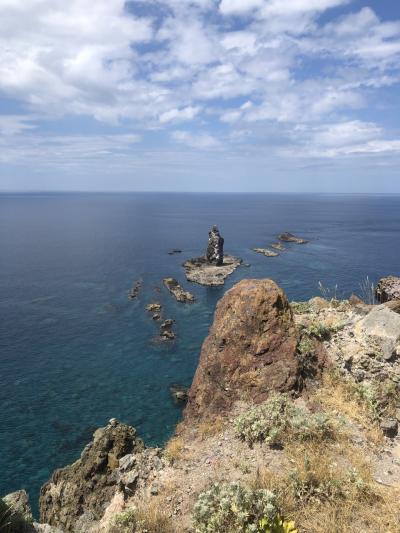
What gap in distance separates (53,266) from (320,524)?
9242 centimetres

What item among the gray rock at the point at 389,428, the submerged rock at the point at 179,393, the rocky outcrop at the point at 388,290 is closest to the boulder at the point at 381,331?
the gray rock at the point at 389,428

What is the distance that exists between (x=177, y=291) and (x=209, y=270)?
741 inches

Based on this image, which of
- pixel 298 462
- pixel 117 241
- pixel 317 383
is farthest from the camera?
pixel 117 241

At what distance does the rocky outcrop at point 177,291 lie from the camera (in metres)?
68.5

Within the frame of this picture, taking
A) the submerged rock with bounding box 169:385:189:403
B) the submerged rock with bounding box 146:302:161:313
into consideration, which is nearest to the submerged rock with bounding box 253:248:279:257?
the submerged rock with bounding box 146:302:161:313

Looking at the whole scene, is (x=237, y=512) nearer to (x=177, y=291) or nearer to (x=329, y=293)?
(x=329, y=293)

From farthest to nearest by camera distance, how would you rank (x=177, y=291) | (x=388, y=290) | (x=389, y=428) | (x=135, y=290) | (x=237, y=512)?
(x=135, y=290) → (x=177, y=291) → (x=388, y=290) → (x=389, y=428) → (x=237, y=512)

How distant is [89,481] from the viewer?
16.9 meters

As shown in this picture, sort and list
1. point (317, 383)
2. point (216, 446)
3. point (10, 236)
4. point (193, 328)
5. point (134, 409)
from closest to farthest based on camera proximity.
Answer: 1. point (216, 446)
2. point (317, 383)
3. point (134, 409)
4. point (193, 328)
5. point (10, 236)

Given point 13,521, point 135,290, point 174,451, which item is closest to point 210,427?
point 174,451

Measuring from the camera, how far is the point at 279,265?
3708 inches

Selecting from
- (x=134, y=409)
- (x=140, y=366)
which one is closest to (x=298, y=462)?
(x=134, y=409)

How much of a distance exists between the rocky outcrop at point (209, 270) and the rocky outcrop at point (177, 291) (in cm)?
665

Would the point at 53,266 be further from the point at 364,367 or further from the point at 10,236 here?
the point at 364,367
